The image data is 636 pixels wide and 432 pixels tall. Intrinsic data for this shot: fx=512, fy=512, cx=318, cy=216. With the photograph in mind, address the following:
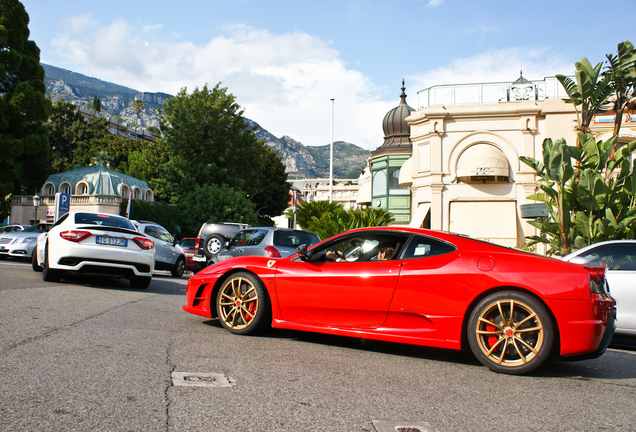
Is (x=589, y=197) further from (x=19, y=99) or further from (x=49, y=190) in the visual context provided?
(x=49, y=190)

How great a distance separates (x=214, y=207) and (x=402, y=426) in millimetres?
Result: 37800

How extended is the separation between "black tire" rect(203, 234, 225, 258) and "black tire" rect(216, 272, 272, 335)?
9053 mm

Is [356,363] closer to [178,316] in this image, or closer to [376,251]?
[376,251]

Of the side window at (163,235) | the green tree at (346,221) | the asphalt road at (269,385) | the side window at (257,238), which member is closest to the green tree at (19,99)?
the side window at (163,235)

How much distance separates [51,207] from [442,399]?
194 ft

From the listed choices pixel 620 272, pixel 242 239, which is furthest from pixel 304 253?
pixel 242 239

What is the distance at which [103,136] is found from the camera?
70.1 m

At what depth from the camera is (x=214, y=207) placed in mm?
39750

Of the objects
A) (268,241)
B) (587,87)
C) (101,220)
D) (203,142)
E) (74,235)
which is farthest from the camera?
(203,142)

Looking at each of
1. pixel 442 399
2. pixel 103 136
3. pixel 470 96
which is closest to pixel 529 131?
pixel 470 96

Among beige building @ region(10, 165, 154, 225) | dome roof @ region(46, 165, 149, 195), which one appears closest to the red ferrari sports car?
beige building @ region(10, 165, 154, 225)

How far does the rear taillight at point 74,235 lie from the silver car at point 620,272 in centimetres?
811

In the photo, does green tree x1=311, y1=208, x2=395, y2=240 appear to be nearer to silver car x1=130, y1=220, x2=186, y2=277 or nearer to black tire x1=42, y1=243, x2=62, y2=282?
silver car x1=130, y1=220, x2=186, y2=277

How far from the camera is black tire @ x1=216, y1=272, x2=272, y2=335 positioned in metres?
5.54
